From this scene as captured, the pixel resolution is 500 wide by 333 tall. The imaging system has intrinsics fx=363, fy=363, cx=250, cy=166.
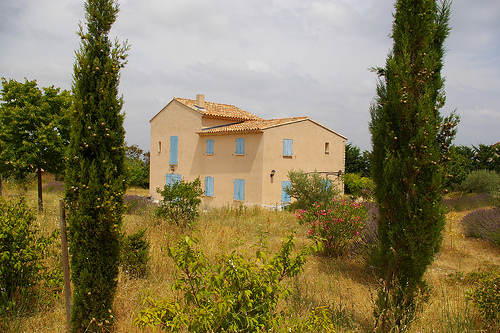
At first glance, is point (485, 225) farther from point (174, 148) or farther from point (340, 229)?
point (174, 148)

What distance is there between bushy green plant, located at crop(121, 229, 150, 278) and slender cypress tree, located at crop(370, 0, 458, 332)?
3.39 metres

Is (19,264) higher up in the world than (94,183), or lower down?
lower down

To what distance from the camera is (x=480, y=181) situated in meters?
19.5

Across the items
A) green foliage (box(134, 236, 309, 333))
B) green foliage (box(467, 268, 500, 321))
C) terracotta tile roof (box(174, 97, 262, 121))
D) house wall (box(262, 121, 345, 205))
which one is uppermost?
terracotta tile roof (box(174, 97, 262, 121))

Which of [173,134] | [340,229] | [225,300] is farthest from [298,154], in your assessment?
[225,300]

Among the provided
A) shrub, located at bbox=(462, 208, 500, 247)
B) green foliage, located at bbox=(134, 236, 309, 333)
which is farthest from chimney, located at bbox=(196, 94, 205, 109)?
green foliage, located at bbox=(134, 236, 309, 333)

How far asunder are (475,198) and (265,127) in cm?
967

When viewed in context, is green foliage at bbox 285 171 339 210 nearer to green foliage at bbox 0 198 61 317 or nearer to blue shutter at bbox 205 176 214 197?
blue shutter at bbox 205 176 214 197

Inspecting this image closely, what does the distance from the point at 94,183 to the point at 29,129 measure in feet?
36.7

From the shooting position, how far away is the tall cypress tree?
3.80 metres

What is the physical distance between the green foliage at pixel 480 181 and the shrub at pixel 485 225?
1043 cm

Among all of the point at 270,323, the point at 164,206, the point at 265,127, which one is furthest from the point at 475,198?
the point at 270,323

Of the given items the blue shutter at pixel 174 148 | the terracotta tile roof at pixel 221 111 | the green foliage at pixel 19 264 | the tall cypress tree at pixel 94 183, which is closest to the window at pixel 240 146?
the terracotta tile roof at pixel 221 111

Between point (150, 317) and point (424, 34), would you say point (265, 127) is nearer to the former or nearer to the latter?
point (424, 34)
